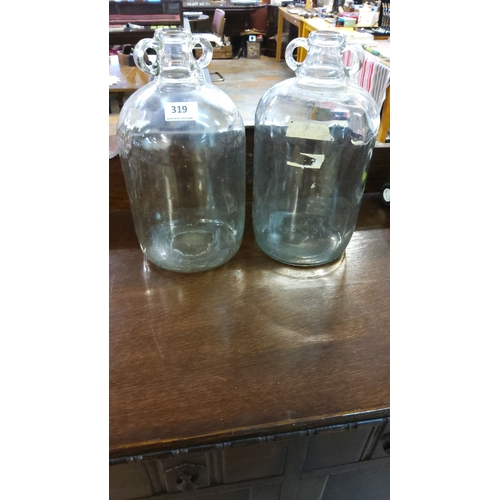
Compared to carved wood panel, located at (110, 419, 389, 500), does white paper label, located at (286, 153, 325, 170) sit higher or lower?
higher

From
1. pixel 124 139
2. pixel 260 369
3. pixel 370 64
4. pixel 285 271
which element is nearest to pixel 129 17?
pixel 370 64

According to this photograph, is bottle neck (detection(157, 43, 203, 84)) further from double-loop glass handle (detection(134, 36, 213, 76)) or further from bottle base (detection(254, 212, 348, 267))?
bottle base (detection(254, 212, 348, 267))

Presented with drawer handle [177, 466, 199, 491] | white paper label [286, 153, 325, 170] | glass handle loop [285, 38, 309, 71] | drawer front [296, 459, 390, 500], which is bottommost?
drawer front [296, 459, 390, 500]

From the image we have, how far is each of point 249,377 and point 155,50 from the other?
44 centimetres

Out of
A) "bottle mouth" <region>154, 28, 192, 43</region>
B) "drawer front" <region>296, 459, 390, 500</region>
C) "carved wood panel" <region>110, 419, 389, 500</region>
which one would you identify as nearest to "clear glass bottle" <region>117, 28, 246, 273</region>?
"bottle mouth" <region>154, 28, 192, 43</region>

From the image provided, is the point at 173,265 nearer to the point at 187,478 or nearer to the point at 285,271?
the point at 285,271

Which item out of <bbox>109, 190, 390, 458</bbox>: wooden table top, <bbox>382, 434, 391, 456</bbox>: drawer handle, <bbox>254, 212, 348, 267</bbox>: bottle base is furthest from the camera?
<bbox>254, 212, 348, 267</bbox>: bottle base

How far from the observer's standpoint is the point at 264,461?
0.53 meters

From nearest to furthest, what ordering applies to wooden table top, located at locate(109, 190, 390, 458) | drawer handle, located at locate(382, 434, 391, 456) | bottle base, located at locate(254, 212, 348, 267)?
wooden table top, located at locate(109, 190, 390, 458), drawer handle, located at locate(382, 434, 391, 456), bottle base, located at locate(254, 212, 348, 267)

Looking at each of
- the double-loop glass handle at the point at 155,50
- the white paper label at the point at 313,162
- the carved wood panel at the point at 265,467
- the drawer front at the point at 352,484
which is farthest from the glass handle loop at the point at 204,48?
the drawer front at the point at 352,484

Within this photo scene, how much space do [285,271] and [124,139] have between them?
322 mm

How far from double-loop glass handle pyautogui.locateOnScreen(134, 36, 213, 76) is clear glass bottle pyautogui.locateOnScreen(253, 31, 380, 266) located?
116 mm

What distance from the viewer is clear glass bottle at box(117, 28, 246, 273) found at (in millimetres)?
547

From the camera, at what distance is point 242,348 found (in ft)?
1.65
